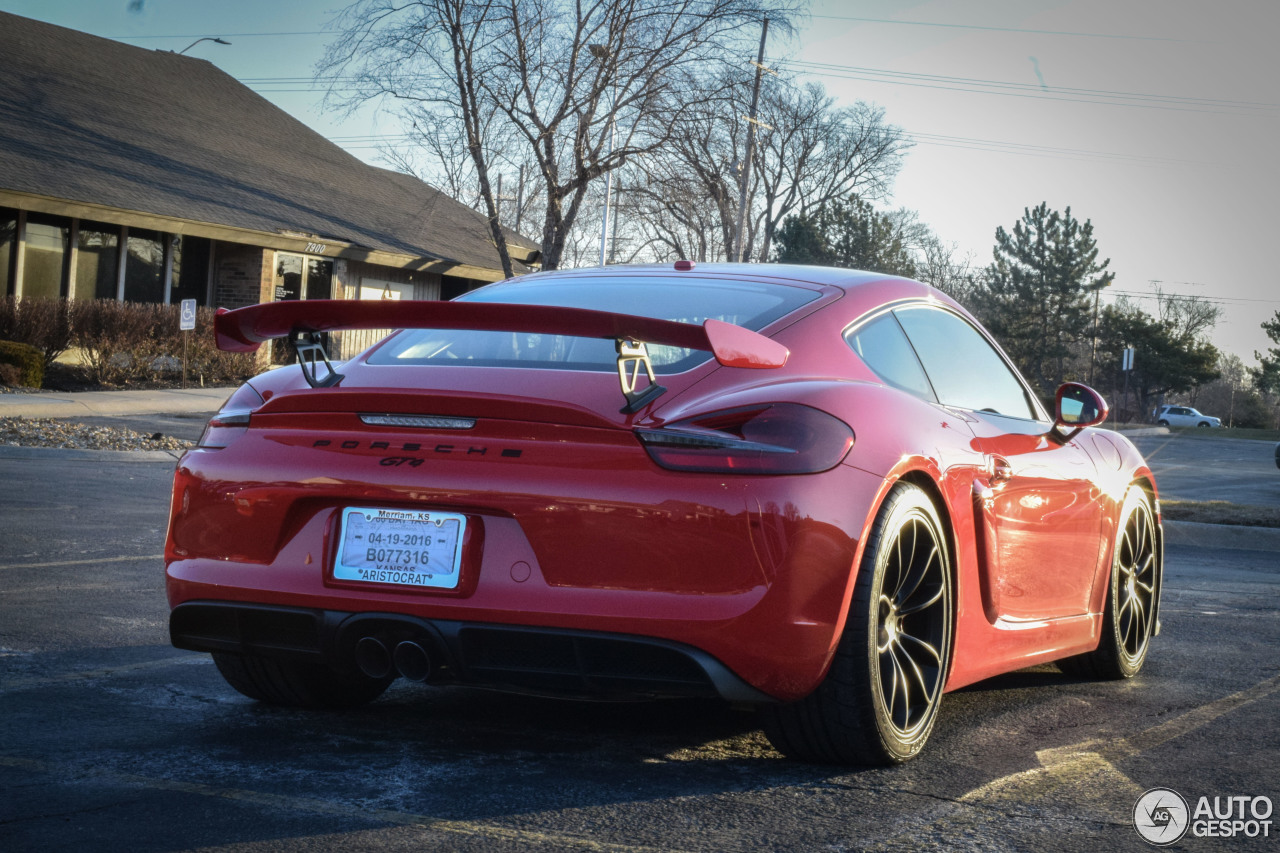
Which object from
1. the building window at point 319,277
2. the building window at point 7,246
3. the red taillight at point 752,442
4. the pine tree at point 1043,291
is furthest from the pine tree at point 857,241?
the red taillight at point 752,442

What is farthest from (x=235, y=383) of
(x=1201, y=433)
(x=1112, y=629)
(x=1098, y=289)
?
(x=1098, y=289)

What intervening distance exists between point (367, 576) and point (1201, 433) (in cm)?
4570

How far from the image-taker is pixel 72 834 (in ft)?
9.07

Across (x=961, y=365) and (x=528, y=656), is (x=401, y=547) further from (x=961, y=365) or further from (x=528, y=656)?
(x=961, y=365)

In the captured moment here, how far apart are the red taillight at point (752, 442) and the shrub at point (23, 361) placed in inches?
747

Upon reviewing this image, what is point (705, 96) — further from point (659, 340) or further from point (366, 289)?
point (659, 340)

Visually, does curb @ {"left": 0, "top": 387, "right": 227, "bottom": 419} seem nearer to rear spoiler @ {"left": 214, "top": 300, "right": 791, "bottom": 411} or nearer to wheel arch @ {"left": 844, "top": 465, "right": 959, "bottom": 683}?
rear spoiler @ {"left": 214, "top": 300, "right": 791, "bottom": 411}

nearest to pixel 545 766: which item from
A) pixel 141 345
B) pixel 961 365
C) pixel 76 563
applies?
pixel 961 365

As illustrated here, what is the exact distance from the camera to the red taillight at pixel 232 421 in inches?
142

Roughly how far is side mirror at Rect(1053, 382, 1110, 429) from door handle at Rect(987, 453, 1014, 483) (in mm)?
641

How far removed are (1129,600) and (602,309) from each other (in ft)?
8.74

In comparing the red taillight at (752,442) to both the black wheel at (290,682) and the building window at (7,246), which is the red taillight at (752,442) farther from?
the building window at (7,246)

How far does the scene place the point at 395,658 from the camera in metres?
3.28

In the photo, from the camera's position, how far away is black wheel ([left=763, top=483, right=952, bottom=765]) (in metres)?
3.30
